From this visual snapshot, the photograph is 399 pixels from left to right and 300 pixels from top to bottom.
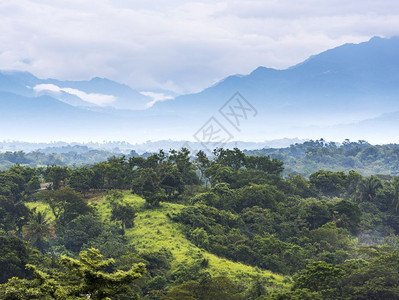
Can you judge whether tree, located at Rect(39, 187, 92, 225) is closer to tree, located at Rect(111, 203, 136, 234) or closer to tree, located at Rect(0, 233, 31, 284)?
tree, located at Rect(111, 203, 136, 234)

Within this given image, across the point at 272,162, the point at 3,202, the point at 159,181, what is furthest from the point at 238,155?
the point at 3,202

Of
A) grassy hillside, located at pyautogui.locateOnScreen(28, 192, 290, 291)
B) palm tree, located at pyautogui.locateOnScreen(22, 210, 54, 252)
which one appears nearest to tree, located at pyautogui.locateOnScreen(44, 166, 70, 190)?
grassy hillside, located at pyautogui.locateOnScreen(28, 192, 290, 291)

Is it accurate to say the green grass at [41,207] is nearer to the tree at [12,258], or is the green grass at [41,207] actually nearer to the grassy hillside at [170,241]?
the grassy hillside at [170,241]

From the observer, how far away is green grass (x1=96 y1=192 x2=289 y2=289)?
29188 millimetres

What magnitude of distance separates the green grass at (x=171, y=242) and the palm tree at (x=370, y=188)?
29.4m

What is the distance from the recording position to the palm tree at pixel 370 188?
170 feet

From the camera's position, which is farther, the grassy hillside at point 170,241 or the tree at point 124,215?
the tree at point 124,215

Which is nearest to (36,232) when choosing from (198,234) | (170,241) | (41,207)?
(170,241)

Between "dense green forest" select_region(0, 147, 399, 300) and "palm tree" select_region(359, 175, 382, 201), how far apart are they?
15 cm

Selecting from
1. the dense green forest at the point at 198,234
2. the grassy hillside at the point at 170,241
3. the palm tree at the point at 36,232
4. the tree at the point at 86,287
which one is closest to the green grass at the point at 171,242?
the grassy hillside at the point at 170,241

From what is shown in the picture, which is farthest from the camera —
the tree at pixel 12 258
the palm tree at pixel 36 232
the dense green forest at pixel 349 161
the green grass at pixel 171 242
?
the dense green forest at pixel 349 161

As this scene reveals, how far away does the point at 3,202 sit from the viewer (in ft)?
120

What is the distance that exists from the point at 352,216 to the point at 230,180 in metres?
20.0

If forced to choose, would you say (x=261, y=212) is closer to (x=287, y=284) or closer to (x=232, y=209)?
(x=232, y=209)
